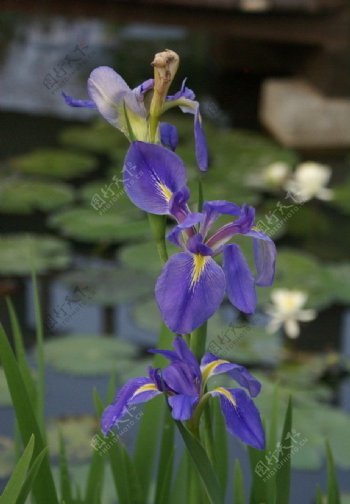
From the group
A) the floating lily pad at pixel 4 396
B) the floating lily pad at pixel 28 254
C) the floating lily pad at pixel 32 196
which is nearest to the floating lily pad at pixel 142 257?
the floating lily pad at pixel 28 254

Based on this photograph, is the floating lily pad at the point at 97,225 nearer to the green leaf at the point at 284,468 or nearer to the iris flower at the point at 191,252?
the green leaf at the point at 284,468

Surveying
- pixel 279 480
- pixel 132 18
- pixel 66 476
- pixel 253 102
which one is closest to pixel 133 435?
pixel 66 476

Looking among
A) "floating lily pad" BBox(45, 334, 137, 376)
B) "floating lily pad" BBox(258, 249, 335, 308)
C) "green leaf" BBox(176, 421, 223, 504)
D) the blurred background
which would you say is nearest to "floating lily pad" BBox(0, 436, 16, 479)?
the blurred background

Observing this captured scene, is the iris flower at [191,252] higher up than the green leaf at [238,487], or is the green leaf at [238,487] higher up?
the iris flower at [191,252]

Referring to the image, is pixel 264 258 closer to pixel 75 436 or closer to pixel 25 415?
pixel 25 415

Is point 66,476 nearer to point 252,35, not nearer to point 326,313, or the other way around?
point 326,313

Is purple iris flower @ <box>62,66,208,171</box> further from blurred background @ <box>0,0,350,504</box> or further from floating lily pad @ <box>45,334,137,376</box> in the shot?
floating lily pad @ <box>45,334,137,376</box>
